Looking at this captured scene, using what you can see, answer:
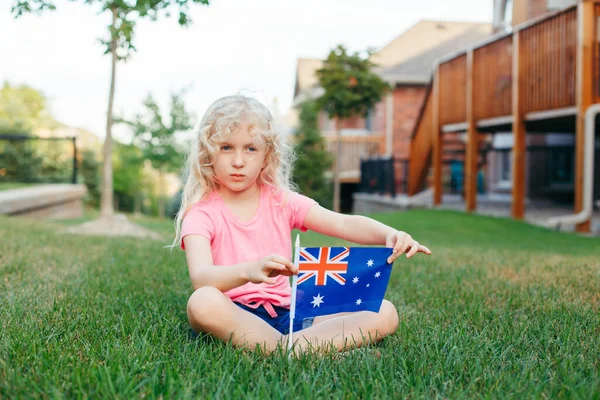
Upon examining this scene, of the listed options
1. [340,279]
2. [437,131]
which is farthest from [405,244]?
[437,131]

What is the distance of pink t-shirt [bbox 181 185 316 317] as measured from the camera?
257cm

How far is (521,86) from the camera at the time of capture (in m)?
9.91

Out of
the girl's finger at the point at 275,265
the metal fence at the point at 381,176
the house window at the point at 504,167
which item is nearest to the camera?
the girl's finger at the point at 275,265

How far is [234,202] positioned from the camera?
2.71m

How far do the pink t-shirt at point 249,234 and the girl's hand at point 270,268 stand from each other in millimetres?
474

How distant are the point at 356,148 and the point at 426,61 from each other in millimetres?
4250

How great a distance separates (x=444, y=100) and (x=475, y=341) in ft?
35.9

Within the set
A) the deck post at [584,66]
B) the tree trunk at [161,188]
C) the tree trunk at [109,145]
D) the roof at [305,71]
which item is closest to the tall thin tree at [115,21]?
the tree trunk at [109,145]

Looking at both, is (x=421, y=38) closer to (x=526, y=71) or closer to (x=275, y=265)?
(x=526, y=71)

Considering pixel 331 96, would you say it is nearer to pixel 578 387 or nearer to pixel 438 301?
pixel 438 301

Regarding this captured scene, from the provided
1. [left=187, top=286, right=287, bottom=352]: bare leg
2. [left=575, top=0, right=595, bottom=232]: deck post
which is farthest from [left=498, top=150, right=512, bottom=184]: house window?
[left=187, top=286, right=287, bottom=352]: bare leg

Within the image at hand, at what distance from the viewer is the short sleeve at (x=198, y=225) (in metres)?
2.50

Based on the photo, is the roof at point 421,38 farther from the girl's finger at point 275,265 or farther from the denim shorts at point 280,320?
the girl's finger at point 275,265

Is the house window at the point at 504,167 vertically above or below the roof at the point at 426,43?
below
